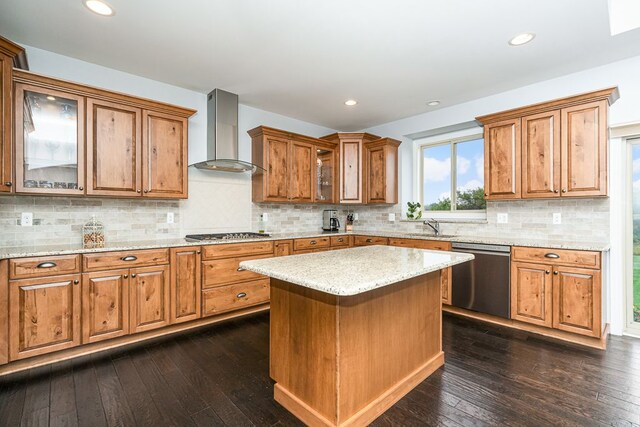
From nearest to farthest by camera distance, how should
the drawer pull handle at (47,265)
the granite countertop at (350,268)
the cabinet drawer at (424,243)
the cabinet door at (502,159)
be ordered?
the granite countertop at (350,268) → the drawer pull handle at (47,265) → the cabinet door at (502,159) → the cabinet drawer at (424,243)

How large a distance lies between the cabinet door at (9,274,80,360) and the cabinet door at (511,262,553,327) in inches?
157

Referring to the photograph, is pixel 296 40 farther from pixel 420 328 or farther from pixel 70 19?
pixel 420 328

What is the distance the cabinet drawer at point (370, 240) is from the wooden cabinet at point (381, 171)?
64 centimetres

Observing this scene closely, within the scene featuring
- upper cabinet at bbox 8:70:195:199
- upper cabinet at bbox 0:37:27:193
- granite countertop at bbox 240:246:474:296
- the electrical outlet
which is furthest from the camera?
the electrical outlet

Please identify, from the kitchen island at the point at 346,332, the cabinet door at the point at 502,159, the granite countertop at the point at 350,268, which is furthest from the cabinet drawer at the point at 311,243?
the cabinet door at the point at 502,159

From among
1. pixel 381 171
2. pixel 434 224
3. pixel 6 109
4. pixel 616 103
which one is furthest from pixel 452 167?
pixel 6 109

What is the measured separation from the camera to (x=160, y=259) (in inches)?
116

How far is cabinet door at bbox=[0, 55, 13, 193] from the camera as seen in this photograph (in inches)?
89.7

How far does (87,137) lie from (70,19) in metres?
0.91

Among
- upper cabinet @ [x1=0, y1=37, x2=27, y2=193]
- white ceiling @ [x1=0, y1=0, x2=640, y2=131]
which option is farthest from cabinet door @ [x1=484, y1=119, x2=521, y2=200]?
upper cabinet @ [x1=0, y1=37, x2=27, y2=193]

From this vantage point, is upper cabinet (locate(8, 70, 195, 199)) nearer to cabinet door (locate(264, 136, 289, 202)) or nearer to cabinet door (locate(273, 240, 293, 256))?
cabinet door (locate(264, 136, 289, 202))

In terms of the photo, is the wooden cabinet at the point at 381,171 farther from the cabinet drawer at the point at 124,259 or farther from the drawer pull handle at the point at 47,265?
the drawer pull handle at the point at 47,265

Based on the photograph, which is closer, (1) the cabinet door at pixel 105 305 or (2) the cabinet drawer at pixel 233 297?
(1) the cabinet door at pixel 105 305

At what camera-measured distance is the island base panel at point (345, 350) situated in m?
1.65
